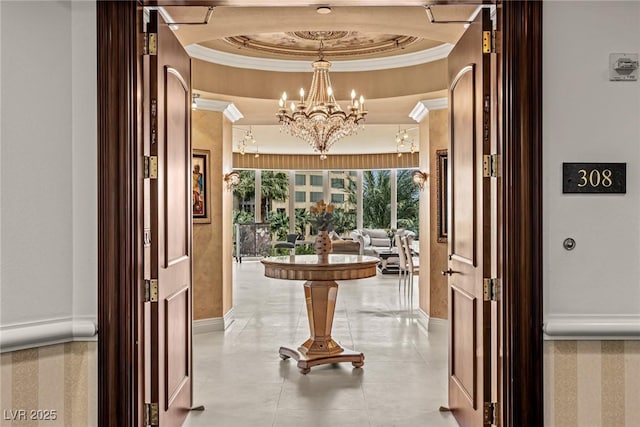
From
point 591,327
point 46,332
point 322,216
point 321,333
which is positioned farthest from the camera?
point 322,216

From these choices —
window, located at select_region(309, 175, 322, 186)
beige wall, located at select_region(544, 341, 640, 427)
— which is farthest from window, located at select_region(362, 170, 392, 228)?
beige wall, located at select_region(544, 341, 640, 427)

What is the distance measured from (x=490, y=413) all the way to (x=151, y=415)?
163cm

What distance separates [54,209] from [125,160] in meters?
0.36

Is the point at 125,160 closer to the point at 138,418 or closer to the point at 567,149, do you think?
the point at 138,418

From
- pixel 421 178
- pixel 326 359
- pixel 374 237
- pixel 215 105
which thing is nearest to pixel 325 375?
pixel 326 359

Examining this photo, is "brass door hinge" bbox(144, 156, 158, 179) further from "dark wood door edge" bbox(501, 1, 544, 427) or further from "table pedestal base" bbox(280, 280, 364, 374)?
"table pedestal base" bbox(280, 280, 364, 374)

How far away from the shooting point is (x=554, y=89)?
2.39m

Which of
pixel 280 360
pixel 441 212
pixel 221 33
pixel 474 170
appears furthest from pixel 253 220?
pixel 474 170

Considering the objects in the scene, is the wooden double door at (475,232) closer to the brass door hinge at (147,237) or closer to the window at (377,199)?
the brass door hinge at (147,237)

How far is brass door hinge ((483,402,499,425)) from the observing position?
259 cm

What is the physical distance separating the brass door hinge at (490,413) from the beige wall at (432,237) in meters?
3.48

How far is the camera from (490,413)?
2.62 metres

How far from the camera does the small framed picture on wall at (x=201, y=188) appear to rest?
601cm

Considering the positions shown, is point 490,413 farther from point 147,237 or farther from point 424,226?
point 424,226
